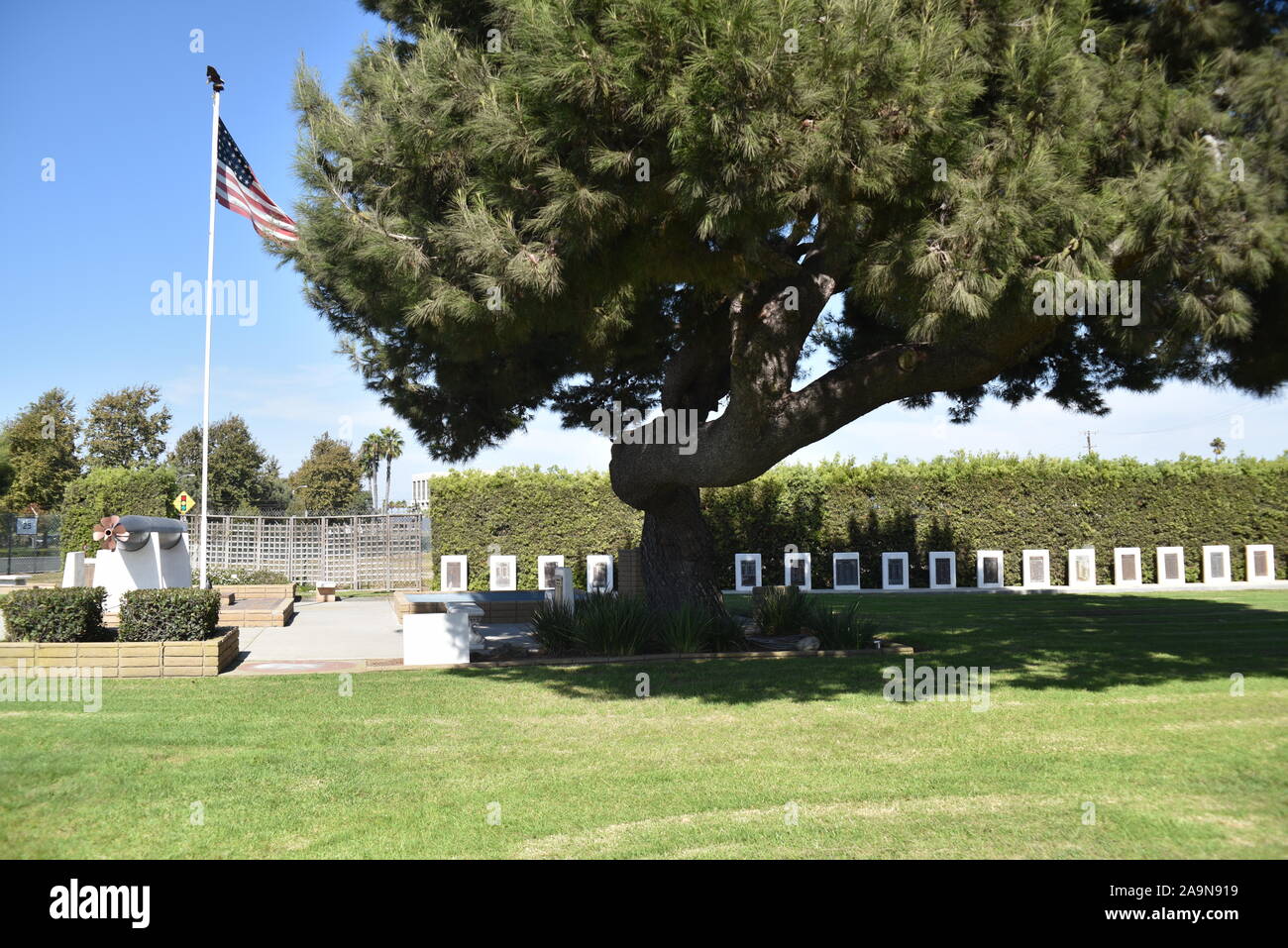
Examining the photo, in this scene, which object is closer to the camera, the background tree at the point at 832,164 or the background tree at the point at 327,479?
the background tree at the point at 832,164

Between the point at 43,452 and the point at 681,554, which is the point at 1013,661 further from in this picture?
the point at 43,452

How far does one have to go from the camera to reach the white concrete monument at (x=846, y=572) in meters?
21.3

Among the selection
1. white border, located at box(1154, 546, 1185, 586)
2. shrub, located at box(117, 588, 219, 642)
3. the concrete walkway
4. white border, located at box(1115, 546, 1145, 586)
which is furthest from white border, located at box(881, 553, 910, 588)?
shrub, located at box(117, 588, 219, 642)

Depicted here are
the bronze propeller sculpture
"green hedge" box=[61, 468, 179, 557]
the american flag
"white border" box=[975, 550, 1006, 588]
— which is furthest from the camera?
"green hedge" box=[61, 468, 179, 557]

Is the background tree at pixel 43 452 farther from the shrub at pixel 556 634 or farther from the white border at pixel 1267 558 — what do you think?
the white border at pixel 1267 558

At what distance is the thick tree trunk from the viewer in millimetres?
11867

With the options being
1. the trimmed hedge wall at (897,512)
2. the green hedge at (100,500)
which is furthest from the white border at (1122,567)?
the green hedge at (100,500)

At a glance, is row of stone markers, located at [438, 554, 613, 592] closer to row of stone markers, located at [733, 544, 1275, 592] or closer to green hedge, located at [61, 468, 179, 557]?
row of stone markers, located at [733, 544, 1275, 592]

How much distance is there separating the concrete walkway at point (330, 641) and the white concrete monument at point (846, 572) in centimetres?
931

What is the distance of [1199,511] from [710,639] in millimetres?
17838

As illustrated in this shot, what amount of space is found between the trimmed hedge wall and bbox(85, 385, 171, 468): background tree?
87.1 ft

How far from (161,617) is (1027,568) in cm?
1879

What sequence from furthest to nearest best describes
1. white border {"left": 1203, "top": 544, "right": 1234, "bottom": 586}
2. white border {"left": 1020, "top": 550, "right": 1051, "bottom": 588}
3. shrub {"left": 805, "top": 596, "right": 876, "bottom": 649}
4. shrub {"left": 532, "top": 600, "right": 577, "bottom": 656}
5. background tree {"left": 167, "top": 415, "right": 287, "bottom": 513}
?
background tree {"left": 167, "top": 415, "right": 287, "bottom": 513}, white border {"left": 1203, "top": 544, "right": 1234, "bottom": 586}, white border {"left": 1020, "top": 550, "right": 1051, "bottom": 588}, shrub {"left": 805, "top": 596, "right": 876, "bottom": 649}, shrub {"left": 532, "top": 600, "right": 577, "bottom": 656}

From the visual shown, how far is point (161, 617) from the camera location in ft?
33.6
